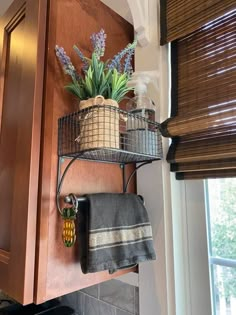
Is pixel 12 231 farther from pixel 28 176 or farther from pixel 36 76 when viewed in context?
pixel 36 76

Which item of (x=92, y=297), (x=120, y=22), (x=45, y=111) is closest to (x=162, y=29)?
(x=120, y=22)

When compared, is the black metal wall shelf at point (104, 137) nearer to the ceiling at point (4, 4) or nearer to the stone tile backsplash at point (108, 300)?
the stone tile backsplash at point (108, 300)

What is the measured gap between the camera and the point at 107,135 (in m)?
0.60

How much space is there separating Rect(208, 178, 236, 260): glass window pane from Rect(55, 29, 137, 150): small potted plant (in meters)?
0.39

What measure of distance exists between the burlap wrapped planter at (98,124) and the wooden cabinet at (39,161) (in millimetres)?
103

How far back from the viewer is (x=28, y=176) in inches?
24.9

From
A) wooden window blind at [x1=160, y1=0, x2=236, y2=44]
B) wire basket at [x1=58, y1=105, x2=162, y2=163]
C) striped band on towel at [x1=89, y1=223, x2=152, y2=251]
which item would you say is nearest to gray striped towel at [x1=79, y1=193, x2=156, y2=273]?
striped band on towel at [x1=89, y1=223, x2=152, y2=251]

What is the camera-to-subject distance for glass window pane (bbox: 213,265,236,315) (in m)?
0.73

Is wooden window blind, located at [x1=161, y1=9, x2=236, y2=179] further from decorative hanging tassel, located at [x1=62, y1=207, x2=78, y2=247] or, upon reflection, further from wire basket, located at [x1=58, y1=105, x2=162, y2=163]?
decorative hanging tassel, located at [x1=62, y1=207, x2=78, y2=247]

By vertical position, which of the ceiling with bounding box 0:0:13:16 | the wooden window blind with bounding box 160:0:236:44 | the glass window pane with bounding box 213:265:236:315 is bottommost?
the glass window pane with bounding box 213:265:236:315

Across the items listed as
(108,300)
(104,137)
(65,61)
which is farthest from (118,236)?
(65,61)

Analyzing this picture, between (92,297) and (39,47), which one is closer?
(39,47)

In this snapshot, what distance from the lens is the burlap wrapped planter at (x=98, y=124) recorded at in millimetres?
598

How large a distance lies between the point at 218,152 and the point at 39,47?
59cm
